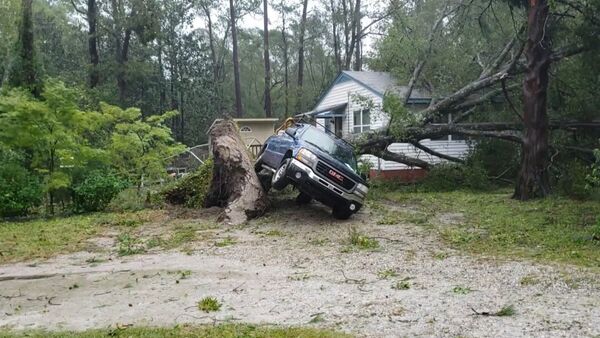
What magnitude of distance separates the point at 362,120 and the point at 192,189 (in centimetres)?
1223

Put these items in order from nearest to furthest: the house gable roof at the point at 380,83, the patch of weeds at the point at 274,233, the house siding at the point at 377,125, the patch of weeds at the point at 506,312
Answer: the patch of weeds at the point at 506,312
the patch of weeds at the point at 274,233
the house siding at the point at 377,125
the house gable roof at the point at 380,83

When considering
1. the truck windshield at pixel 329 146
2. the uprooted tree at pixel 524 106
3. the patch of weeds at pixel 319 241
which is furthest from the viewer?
the uprooted tree at pixel 524 106

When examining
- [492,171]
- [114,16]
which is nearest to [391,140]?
[492,171]

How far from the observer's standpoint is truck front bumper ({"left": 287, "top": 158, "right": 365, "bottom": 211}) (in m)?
10.6

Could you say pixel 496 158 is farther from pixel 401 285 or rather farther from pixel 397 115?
pixel 401 285

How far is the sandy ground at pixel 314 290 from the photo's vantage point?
4918 mm

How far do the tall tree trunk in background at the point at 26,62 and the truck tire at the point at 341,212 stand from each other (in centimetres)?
1120

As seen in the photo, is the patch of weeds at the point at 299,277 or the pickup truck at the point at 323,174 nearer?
the patch of weeds at the point at 299,277

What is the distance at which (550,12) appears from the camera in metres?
13.7

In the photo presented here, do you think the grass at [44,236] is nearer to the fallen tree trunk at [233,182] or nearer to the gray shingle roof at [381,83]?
the fallen tree trunk at [233,182]

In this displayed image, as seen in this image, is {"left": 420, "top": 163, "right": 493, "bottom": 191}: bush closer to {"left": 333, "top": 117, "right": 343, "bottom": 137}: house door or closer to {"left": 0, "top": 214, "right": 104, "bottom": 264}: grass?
{"left": 333, "top": 117, "right": 343, "bottom": 137}: house door

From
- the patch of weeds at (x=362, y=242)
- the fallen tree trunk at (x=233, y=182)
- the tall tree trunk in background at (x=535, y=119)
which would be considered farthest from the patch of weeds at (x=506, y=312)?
the tall tree trunk in background at (x=535, y=119)

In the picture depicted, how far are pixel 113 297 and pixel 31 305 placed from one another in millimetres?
830

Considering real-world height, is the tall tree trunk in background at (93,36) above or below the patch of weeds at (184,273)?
above
